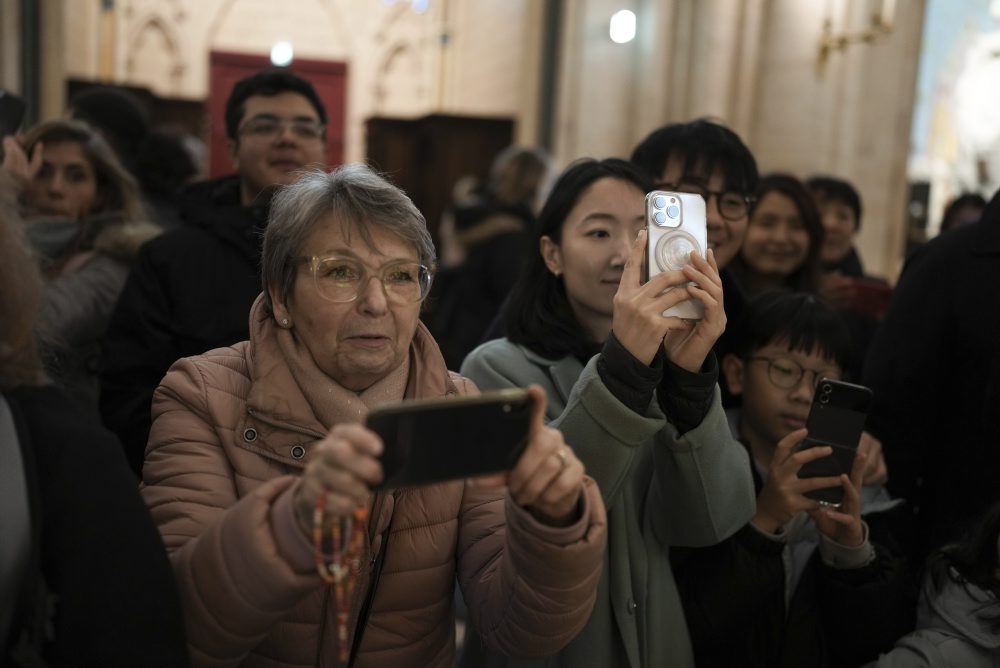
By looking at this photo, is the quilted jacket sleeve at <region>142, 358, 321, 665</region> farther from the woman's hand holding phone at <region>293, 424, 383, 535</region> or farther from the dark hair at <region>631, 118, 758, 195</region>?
the dark hair at <region>631, 118, 758, 195</region>

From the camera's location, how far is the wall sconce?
25.7 ft

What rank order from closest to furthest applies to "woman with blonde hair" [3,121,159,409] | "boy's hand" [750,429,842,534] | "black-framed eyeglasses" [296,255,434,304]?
1. "black-framed eyeglasses" [296,255,434,304]
2. "boy's hand" [750,429,842,534]
3. "woman with blonde hair" [3,121,159,409]

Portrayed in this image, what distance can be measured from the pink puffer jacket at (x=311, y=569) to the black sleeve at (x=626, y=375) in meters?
0.31

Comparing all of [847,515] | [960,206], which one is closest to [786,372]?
[847,515]

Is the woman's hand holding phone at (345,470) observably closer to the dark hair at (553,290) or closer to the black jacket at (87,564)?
the black jacket at (87,564)

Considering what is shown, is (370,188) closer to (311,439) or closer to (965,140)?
(311,439)

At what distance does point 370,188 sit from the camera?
194 centimetres

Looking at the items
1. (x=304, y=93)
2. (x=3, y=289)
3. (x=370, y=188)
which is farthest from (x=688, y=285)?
(x=304, y=93)

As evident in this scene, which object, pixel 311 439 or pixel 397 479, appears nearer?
pixel 397 479

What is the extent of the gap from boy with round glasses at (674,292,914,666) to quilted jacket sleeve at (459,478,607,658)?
0.63 m

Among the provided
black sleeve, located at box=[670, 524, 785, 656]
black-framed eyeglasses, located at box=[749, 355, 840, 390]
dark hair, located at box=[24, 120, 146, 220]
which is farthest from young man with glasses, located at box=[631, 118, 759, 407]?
dark hair, located at box=[24, 120, 146, 220]

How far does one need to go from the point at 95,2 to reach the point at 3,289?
1213cm

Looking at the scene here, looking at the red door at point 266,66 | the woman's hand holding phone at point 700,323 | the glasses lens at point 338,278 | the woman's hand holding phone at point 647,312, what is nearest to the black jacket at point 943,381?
the woman's hand holding phone at point 700,323

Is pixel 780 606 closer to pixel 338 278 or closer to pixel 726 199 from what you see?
pixel 726 199
